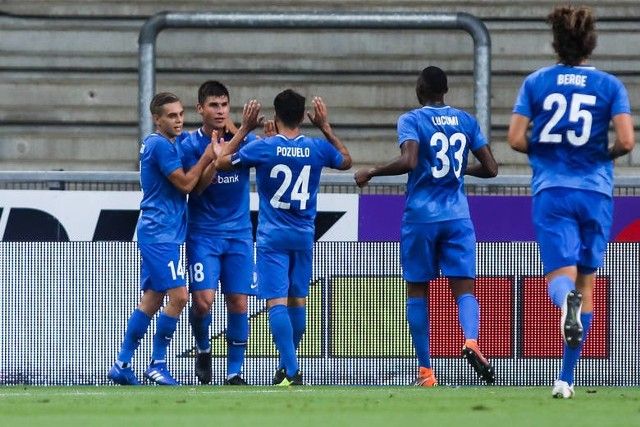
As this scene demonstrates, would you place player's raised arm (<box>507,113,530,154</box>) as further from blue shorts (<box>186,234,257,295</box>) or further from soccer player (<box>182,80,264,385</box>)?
blue shorts (<box>186,234,257,295</box>)

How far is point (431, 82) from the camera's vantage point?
916 cm

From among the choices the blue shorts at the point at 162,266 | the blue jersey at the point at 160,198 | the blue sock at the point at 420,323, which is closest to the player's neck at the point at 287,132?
the blue jersey at the point at 160,198

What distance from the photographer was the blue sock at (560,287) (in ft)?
23.7

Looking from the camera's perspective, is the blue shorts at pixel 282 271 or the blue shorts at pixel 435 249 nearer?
the blue shorts at pixel 435 249

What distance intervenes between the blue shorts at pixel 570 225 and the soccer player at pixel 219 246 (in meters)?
2.73

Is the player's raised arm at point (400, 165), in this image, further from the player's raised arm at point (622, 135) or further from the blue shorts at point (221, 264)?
the player's raised arm at point (622, 135)

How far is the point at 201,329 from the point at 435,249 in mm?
1564

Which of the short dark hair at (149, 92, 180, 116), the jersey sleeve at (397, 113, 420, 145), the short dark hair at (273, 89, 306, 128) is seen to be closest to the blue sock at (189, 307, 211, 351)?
the short dark hair at (149, 92, 180, 116)

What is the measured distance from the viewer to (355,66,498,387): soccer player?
359 inches

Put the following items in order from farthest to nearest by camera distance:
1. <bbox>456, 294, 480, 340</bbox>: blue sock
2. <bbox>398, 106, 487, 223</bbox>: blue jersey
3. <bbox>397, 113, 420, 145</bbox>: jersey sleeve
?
<bbox>398, 106, 487, 223</bbox>: blue jersey, <bbox>397, 113, 420, 145</bbox>: jersey sleeve, <bbox>456, 294, 480, 340</bbox>: blue sock

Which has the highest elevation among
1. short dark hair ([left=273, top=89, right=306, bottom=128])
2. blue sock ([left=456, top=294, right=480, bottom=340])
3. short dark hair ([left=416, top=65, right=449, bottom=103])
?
short dark hair ([left=416, top=65, right=449, bottom=103])

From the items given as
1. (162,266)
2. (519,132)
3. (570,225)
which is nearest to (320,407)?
(570,225)

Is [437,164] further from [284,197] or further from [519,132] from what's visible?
[519,132]

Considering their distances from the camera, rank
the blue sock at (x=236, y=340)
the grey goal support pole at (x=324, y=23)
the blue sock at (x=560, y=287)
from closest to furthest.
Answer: the blue sock at (x=560, y=287) → the blue sock at (x=236, y=340) → the grey goal support pole at (x=324, y=23)
